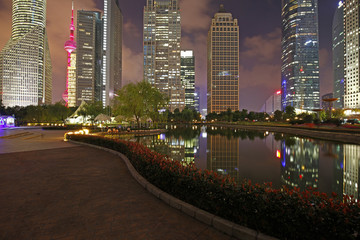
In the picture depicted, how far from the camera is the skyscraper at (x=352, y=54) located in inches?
4569

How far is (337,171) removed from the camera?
970 centimetres

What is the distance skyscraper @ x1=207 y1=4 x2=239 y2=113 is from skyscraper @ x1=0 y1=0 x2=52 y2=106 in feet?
436

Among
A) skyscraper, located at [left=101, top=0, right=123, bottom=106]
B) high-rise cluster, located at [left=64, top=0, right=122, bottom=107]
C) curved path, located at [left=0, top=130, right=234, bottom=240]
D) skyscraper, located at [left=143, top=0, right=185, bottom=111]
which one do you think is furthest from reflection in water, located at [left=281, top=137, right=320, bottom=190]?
skyscraper, located at [left=101, top=0, right=123, bottom=106]

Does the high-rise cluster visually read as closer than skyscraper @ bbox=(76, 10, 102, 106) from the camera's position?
Yes

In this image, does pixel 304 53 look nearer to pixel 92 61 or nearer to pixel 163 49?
pixel 163 49

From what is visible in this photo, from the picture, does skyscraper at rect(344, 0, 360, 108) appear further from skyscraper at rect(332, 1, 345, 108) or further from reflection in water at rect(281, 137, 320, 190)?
reflection in water at rect(281, 137, 320, 190)

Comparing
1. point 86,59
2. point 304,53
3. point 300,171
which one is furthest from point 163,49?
point 300,171

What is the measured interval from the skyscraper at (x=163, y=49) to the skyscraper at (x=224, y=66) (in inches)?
1117

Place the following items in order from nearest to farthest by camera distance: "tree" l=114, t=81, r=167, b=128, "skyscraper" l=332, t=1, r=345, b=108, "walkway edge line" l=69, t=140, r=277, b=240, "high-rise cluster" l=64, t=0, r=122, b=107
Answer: "walkway edge line" l=69, t=140, r=277, b=240
"tree" l=114, t=81, r=167, b=128
"skyscraper" l=332, t=1, r=345, b=108
"high-rise cluster" l=64, t=0, r=122, b=107

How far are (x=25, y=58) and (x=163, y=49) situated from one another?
100.0 meters

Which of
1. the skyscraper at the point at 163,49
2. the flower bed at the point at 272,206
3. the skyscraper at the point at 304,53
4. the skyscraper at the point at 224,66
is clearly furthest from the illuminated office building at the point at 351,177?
the skyscraper at the point at 304,53

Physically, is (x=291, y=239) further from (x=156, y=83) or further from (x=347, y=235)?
(x=156, y=83)

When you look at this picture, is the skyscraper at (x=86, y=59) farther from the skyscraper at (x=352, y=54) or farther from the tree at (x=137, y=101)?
the skyscraper at (x=352, y=54)

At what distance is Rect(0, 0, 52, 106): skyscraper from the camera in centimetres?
12462
